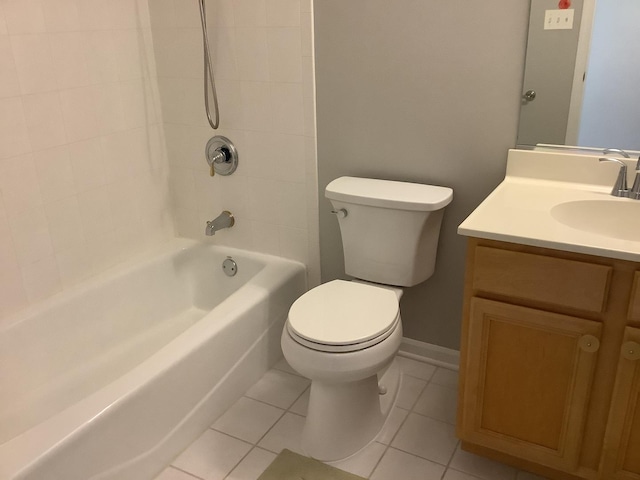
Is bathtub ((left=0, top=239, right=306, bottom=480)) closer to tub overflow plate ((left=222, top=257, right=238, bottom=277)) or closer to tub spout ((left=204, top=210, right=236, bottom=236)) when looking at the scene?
tub overflow plate ((left=222, top=257, right=238, bottom=277))

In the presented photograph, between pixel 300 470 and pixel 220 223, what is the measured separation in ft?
3.70

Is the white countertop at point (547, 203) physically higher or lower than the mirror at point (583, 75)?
lower

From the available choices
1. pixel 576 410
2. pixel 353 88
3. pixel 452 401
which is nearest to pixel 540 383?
pixel 576 410

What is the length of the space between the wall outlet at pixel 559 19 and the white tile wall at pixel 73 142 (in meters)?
1.60

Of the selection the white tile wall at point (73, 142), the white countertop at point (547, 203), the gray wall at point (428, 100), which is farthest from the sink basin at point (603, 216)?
the white tile wall at point (73, 142)

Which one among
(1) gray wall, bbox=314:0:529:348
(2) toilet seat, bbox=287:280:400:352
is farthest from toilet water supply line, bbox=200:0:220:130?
(2) toilet seat, bbox=287:280:400:352

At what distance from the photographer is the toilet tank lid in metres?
1.95

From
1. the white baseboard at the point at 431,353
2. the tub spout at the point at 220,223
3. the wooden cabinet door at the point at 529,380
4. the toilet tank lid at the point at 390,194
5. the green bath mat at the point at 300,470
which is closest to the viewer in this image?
the wooden cabinet door at the point at 529,380

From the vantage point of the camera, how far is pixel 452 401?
2.16 metres

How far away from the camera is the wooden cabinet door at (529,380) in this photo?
1.50 m

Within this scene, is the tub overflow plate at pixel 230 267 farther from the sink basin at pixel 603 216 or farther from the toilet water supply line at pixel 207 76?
the sink basin at pixel 603 216

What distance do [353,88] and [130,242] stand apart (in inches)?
46.8

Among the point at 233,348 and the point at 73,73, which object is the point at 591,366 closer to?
the point at 233,348

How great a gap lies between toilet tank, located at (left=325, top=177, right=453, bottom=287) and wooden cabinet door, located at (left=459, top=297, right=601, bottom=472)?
1.57 feet
